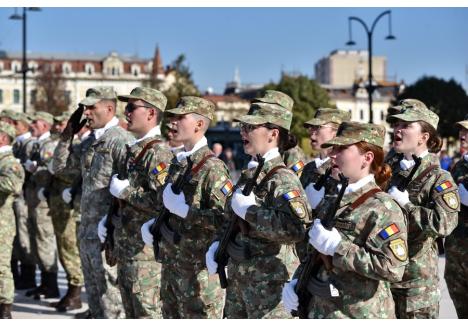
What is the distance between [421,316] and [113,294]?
284cm

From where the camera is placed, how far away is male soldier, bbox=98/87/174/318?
6688 mm

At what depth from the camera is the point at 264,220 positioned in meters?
5.10

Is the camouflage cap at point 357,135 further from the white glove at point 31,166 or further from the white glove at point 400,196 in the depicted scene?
the white glove at point 31,166

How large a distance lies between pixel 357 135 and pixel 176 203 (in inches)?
69.9

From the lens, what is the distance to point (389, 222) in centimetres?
434

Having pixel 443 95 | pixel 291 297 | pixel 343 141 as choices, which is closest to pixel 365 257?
pixel 291 297

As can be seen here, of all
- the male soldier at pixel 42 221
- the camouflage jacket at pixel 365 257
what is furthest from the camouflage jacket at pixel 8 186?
the camouflage jacket at pixel 365 257

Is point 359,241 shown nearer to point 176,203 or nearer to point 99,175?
point 176,203

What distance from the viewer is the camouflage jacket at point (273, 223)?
511cm

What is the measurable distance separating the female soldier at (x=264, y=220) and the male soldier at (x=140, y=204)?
1201 millimetres

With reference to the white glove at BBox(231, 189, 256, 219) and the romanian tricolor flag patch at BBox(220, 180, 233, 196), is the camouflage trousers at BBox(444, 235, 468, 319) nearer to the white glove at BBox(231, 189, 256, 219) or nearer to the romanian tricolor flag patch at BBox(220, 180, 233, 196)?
the romanian tricolor flag patch at BBox(220, 180, 233, 196)

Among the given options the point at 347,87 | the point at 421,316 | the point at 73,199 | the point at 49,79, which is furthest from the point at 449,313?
the point at 347,87

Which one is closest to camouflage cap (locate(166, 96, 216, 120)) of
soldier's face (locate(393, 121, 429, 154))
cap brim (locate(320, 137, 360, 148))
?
soldier's face (locate(393, 121, 429, 154))

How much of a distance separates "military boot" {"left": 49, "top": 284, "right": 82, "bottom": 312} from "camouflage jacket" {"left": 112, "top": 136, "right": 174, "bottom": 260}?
2.90 meters
